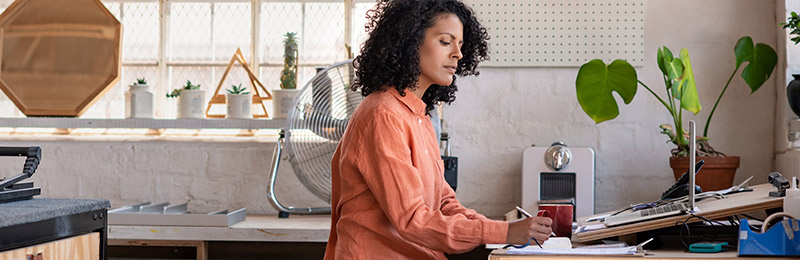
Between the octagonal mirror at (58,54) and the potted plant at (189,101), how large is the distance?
0.31 metres

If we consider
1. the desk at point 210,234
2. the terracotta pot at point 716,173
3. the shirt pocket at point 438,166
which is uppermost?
the shirt pocket at point 438,166

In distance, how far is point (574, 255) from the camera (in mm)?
1618

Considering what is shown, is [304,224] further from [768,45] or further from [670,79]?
[768,45]

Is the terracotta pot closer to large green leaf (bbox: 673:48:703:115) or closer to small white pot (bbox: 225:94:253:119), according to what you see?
large green leaf (bbox: 673:48:703:115)

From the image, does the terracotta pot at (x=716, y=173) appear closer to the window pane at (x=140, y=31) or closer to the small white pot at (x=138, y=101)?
the small white pot at (x=138, y=101)

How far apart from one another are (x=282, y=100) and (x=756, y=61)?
1795mm

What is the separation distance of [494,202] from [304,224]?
811mm

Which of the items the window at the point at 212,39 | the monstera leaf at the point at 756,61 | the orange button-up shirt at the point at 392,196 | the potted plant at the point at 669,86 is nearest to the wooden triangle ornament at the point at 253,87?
the window at the point at 212,39

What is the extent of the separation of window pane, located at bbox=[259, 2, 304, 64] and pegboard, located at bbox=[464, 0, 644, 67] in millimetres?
780

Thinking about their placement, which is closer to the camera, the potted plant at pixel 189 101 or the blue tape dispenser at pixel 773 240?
the blue tape dispenser at pixel 773 240

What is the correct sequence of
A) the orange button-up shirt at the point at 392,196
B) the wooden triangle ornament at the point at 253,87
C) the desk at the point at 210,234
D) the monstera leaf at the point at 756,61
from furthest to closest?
the wooden triangle ornament at the point at 253,87 < the monstera leaf at the point at 756,61 < the desk at the point at 210,234 < the orange button-up shirt at the point at 392,196

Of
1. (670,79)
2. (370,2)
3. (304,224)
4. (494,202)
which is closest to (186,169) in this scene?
(304,224)

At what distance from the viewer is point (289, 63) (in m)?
3.35

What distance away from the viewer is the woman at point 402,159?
1.52m
